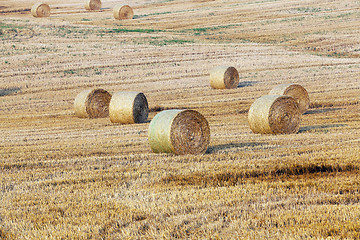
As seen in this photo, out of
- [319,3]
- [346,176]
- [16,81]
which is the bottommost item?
[346,176]

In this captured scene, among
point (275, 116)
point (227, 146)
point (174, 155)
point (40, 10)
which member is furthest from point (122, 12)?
point (174, 155)

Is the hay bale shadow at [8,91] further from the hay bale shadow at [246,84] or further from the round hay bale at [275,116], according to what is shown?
the round hay bale at [275,116]

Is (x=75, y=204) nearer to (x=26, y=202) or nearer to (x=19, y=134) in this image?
(x=26, y=202)

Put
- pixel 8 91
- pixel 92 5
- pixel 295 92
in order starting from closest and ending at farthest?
pixel 295 92 < pixel 8 91 < pixel 92 5

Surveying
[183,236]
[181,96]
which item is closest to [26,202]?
A: [183,236]

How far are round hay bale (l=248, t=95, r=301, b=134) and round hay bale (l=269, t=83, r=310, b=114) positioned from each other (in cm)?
361

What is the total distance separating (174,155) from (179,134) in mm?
504

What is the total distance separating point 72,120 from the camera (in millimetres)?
20516

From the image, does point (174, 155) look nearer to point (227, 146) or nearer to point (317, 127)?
point (227, 146)

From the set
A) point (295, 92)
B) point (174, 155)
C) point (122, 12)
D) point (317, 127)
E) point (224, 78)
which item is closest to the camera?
point (174, 155)

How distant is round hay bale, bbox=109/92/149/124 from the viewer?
18.4 m

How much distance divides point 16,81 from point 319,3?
115 feet

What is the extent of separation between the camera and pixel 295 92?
1908 centimetres

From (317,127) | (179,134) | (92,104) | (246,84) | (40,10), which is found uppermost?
(40,10)
